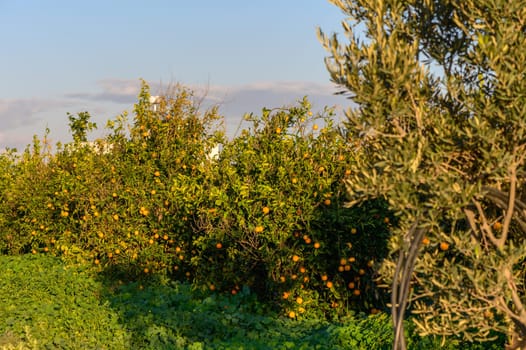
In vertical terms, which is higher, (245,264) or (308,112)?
(308,112)

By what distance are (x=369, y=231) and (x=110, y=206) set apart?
4867mm

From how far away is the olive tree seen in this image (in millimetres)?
3789

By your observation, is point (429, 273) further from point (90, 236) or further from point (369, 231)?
point (90, 236)

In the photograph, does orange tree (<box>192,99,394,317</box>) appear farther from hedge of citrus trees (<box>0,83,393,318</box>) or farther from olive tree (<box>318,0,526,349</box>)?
olive tree (<box>318,0,526,349</box>)

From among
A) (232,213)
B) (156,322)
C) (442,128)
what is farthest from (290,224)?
(442,128)

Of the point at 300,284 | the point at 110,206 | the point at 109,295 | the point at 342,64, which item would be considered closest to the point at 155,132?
the point at 110,206

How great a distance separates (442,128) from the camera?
3947 mm

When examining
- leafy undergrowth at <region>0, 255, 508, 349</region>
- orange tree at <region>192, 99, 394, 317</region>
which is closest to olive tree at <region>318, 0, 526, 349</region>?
leafy undergrowth at <region>0, 255, 508, 349</region>

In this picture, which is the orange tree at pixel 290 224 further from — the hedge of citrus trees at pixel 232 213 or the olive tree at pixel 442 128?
the olive tree at pixel 442 128

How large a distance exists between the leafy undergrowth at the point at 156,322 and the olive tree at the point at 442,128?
255 cm

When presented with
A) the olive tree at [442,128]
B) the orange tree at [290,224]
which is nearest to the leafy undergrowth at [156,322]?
the orange tree at [290,224]

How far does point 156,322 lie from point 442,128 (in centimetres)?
533

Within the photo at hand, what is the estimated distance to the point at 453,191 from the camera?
3.75m

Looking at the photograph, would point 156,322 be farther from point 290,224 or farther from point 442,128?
point 442,128
